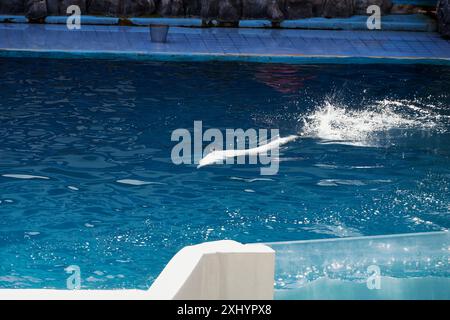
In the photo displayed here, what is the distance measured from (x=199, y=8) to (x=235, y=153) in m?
5.90

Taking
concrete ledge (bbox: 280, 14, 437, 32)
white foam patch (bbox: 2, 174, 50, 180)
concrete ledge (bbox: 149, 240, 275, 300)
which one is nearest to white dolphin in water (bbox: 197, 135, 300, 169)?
white foam patch (bbox: 2, 174, 50, 180)

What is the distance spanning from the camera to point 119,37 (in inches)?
463

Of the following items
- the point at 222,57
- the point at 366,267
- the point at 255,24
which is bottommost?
the point at 222,57

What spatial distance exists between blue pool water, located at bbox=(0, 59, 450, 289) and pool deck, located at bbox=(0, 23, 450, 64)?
0.31 meters

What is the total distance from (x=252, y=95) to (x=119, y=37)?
9.96ft

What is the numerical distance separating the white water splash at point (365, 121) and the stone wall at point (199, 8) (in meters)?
3.99

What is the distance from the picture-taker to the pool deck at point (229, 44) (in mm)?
11023

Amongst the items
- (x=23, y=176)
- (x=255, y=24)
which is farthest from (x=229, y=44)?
(x=23, y=176)

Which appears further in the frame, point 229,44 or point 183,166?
point 229,44

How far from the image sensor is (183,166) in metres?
7.11

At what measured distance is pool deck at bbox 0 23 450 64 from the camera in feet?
36.2

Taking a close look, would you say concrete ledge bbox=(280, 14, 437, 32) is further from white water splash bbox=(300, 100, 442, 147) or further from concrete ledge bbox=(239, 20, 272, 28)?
white water splash bbox=(300, 100, 442, 147)

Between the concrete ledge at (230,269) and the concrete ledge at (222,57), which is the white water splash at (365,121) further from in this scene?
the concrete ledge at (230,269)

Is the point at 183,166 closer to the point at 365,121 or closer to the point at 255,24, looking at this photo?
the point at 365,121
